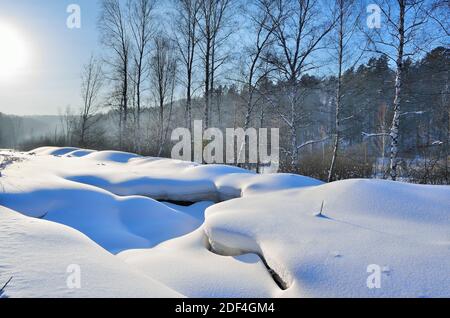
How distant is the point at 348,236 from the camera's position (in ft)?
10.0

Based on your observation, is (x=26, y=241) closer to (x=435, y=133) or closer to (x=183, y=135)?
(x=183, y=135)

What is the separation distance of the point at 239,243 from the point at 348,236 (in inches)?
46.2

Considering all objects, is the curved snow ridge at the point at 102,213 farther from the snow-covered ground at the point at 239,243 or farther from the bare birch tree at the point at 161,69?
the bare birch tree at the point at 161,69

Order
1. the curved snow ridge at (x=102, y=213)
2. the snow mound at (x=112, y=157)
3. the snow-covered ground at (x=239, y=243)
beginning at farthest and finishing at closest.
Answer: the snow mound at (x=112, y=157) < the curved snow ridge at (x=102, y=213) < the snow-covered ground at (x=239, y=243)

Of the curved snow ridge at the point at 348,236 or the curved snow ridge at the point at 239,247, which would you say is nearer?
the curved snow ridge at the point at 348,236

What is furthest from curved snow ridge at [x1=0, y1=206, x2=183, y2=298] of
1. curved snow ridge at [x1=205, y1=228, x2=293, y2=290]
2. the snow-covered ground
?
curved snow ridge at [x1=205, y1=228, x2=293, y2=290]

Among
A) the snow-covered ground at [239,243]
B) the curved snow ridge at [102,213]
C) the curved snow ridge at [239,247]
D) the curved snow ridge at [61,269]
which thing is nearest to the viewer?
the curved snow ridge at [61,269]

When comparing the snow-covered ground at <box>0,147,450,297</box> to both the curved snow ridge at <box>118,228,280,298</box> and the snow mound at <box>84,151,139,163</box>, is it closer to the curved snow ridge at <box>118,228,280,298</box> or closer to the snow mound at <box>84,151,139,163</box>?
the curved snow ridge at <box>118,228,280,298</box>

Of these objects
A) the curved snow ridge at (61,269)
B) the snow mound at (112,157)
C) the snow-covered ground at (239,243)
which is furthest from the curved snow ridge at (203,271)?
the snow mound at (112,157)

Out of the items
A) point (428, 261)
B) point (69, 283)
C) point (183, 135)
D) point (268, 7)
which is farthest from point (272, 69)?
point (69, 283)

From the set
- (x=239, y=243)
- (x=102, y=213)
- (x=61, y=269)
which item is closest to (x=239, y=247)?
(x=239, y=243)

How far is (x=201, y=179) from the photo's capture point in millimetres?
7297

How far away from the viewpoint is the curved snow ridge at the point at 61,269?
196 cm
